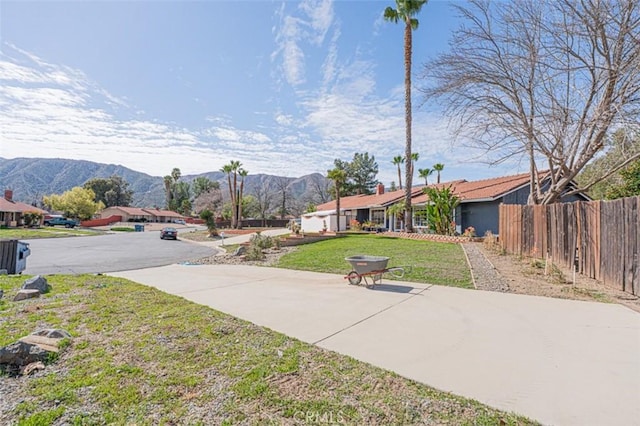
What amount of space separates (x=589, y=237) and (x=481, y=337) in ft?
21.3

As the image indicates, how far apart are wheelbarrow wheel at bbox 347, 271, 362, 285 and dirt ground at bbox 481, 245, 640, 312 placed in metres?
3.71

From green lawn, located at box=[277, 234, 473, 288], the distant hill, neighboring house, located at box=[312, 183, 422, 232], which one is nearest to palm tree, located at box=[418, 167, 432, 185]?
neighboring house, located at box=[312, 183, 422, 232]

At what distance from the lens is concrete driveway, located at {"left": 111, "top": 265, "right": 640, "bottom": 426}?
127 inches

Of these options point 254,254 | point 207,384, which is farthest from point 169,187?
point 207,384

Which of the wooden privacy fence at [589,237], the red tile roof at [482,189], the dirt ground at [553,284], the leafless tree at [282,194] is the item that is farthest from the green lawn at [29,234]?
the leafless tree at [282,194]

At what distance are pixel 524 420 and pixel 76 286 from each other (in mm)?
9499

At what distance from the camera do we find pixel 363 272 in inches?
336

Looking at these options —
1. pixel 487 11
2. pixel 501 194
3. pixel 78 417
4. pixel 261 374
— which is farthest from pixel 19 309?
pixel 501 194

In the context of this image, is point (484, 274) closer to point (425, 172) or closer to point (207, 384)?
point (207, 384)

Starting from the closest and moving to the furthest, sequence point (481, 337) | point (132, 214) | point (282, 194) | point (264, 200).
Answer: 1. point (481, 337)
2. point (282, 194)
3. point (264, 200)
4. point (132, 214)

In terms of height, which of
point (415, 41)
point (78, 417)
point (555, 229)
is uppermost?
point (415, 41)

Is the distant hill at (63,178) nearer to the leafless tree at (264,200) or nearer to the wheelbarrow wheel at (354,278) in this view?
the leafless tree at (264,200)

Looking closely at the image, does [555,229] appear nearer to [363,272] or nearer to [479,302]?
[479,302]

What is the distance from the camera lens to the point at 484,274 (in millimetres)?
9625
